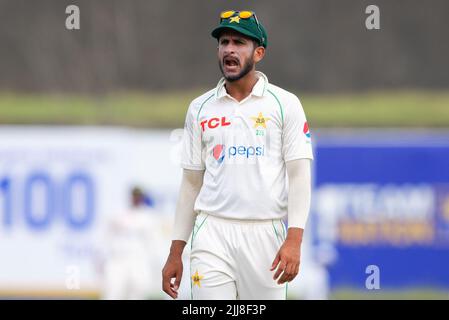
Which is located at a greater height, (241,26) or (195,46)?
(195,46)

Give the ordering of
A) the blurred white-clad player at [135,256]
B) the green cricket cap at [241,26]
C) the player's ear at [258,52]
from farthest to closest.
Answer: the blurred white-clad player at [135,256] < the player's ear at [258,52] < the green cricket cap at [241,26]

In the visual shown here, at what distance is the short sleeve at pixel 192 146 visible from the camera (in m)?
6.25

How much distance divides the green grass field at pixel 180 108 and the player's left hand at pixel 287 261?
9412mm

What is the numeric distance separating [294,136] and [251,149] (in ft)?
0.71

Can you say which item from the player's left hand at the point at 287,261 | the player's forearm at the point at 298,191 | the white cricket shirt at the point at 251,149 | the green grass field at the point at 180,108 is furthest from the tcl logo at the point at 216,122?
the green grass field at the point at 180,108

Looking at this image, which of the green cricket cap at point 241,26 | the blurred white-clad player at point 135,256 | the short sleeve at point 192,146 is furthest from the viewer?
the blurred white-clad player at point 135,256

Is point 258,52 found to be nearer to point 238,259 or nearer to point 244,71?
point 244,71

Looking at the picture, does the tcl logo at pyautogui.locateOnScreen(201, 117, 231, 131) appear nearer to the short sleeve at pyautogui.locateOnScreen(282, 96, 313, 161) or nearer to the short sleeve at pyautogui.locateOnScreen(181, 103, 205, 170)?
the short sleeve at pyautogui.locateOnScreen(181, 103, 205, 170)

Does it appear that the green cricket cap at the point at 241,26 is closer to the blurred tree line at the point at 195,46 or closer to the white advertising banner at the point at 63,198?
the white advertising banner at the point at 63,198

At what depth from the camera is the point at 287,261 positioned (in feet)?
19.5

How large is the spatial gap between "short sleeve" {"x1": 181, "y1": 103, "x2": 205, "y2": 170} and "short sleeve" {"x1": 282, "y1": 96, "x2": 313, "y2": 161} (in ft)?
1.40

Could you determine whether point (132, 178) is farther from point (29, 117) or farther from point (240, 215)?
point (240, 215)

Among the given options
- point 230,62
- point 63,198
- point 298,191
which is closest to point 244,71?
point 230,62

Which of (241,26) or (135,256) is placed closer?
(241,26)
